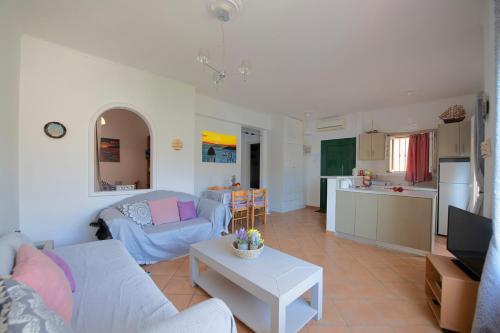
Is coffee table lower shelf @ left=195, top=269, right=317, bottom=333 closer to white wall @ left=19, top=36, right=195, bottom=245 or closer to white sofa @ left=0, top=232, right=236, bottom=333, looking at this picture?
white sofa @ left=0, top=232, right=236, bottom=333

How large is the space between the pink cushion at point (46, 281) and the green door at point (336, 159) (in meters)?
5.42

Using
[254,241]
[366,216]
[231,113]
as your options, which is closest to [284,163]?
[231,113]

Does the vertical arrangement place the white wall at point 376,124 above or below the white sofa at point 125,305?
above

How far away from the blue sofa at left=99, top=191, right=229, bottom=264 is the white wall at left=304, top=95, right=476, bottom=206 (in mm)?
3848

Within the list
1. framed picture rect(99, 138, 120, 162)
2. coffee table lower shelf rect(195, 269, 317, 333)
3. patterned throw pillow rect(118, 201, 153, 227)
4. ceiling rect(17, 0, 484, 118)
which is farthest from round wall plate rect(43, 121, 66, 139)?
framed picture rect(99, 138, 120, 162)

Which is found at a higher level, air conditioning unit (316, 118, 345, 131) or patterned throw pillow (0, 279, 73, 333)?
air conditioning unit (316, 118, 345, 131)

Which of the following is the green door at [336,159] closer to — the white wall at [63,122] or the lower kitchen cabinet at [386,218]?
the lower kitchen cabinet at [386,218]

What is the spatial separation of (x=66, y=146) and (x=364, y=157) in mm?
5646

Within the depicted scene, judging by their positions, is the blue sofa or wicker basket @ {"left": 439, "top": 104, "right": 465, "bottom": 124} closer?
the blue sofa

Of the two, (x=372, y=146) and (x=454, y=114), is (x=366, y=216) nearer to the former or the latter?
(x=372, y=146)

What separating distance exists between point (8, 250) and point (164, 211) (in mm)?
1699

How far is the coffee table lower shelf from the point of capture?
1511mm

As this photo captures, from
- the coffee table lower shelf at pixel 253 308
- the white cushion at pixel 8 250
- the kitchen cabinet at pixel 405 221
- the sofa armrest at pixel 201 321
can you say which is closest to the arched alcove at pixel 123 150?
the white cushion at pixel 8 250

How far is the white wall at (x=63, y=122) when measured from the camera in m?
2.38
